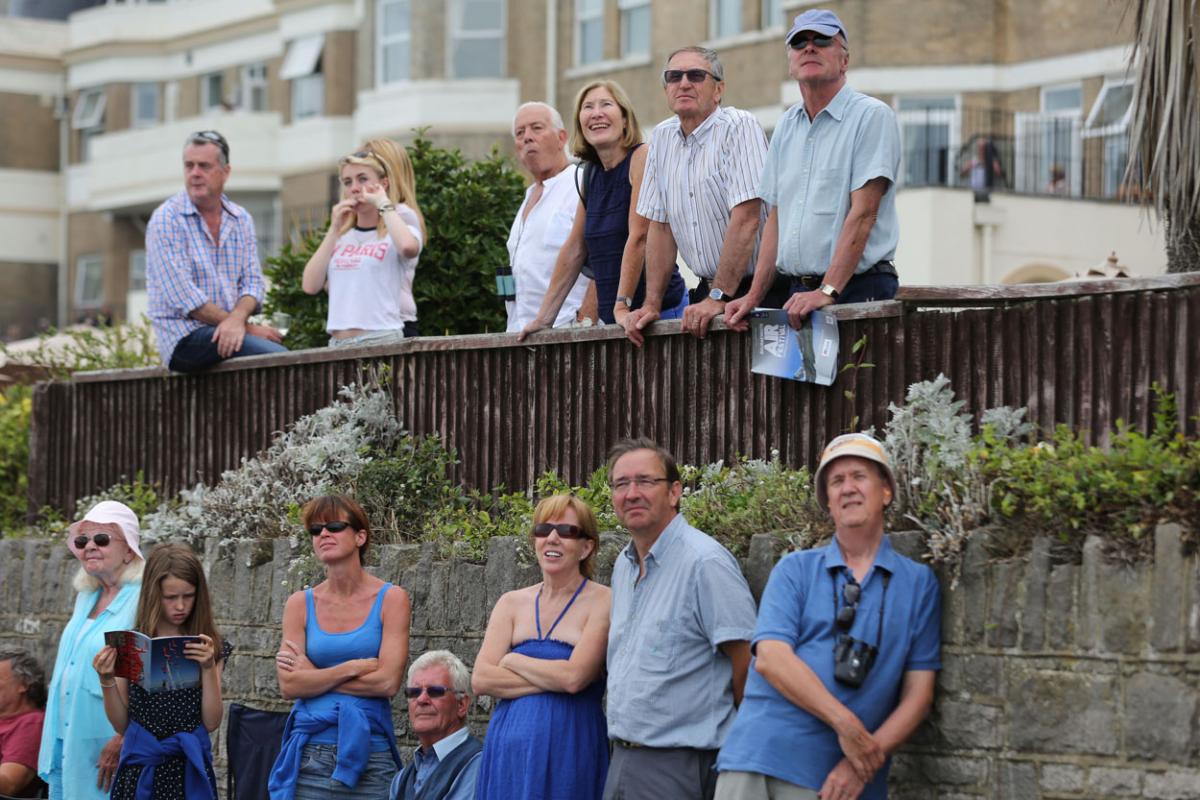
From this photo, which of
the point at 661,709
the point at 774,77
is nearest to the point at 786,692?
the point at 661,709

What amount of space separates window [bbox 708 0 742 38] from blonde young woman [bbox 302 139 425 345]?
17846 millimetres

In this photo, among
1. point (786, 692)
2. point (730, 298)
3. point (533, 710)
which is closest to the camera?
point (786, 692)

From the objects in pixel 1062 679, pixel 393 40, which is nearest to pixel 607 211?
pixel 1062 679

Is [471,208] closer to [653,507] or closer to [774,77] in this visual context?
[653,507]

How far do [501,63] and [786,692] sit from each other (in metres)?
27.1

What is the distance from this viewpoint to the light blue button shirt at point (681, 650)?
8.34m

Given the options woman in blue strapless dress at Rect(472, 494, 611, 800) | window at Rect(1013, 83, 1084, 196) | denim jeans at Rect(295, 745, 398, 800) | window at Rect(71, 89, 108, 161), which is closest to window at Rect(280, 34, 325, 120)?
window at Rect(71, 89, 108, 161)

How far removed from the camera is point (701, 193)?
10328 millimetres

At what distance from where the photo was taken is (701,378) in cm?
1036

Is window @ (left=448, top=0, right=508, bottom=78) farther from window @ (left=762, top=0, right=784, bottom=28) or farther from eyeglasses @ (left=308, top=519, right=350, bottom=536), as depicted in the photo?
eyeglasses @ (left=308, top=519, right=350, bottom=536)

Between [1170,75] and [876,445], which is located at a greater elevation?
[1170,75]

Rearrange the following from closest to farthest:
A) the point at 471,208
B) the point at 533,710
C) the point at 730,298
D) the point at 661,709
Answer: the point at 661,709, the point at 533,710, the point at 730,298, the point at 471,208

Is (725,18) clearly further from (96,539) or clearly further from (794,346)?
(794,346)

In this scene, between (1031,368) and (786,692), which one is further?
(1031,368)
